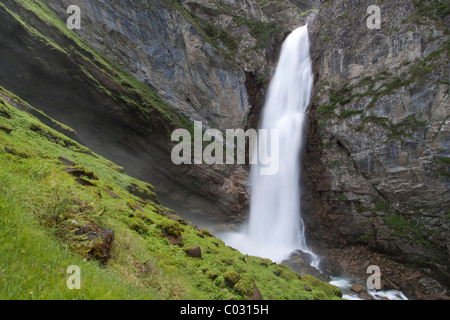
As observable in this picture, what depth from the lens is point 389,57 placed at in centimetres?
1802

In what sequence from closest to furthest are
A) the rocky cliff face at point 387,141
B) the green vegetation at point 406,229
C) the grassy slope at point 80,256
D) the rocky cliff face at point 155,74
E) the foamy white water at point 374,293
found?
1. the grassy slope at point 80,256
2. the foamy white water at point 374,293
3. the rocky cliff face at point 155,74
4. the rocky cliff face at point 387,141
5. the green vegetation at point 406,229

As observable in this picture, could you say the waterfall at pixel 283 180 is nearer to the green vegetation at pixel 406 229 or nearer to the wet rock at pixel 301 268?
the wet rock at pixel 301 268

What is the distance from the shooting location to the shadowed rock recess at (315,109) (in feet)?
48.8

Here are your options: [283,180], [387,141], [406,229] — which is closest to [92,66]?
[283,180]

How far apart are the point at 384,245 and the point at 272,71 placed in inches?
858

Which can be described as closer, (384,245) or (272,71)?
(384,245)

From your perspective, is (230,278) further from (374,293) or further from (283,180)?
(283,180)

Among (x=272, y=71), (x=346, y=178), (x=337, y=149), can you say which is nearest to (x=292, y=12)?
(x=272, y=71)

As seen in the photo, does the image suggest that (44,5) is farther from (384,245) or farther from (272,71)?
(384,245)

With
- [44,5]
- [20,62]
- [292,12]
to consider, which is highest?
[292,12]

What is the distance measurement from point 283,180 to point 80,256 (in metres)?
20.2

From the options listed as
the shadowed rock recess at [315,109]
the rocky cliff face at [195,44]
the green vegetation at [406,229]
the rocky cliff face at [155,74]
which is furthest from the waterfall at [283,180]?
the green vegetation at [406,229]

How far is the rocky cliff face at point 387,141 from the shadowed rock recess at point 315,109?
85 millimetres

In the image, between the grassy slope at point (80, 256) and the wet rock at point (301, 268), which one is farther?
the wet rock at point (301, 268)
